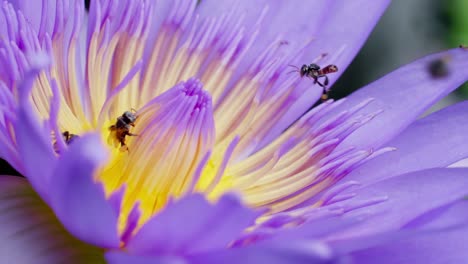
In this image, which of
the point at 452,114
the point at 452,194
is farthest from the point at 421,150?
the point at 452,194

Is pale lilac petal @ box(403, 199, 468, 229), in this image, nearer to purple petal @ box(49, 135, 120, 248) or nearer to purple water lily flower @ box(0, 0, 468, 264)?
purple water lily flower @ box(0, 0, 468, 264)

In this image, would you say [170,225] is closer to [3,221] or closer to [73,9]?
[3,221]

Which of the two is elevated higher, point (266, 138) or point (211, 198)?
point (266, 138)

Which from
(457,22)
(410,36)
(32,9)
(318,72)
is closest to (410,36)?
(410,36)

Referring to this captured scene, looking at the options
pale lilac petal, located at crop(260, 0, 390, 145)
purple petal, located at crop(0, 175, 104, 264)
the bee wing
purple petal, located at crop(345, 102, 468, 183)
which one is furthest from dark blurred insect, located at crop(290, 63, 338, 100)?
purple petal, located at crop(0, 175, 104, 264)

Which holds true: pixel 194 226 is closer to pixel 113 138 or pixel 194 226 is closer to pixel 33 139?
pixel 33 139

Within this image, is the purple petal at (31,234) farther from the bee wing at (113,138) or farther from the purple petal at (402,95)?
the purple petal at (402,95)
